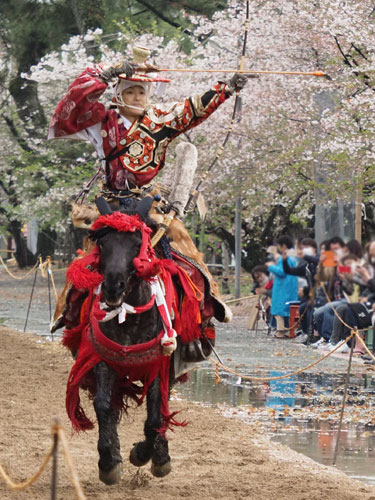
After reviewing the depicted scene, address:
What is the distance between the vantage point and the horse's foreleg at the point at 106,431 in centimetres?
638

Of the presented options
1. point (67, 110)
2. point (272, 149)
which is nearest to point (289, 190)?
point (272, 149)

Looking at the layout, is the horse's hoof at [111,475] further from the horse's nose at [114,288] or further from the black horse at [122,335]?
the horse's nose at [114,288]

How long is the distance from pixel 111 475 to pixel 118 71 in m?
2.98

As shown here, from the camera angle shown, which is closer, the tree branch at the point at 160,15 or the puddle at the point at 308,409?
the puddle at the point at 308,409

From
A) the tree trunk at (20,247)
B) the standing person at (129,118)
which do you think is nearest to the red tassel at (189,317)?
the standing person at (129,118)

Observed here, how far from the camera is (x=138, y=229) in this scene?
6.33m

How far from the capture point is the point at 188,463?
7.42 meters

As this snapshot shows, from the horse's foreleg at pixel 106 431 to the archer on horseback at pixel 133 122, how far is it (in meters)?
1.22

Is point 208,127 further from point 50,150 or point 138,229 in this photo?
point 138,229

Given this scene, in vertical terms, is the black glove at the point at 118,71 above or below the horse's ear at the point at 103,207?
above

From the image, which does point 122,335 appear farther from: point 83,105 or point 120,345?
point 83,105

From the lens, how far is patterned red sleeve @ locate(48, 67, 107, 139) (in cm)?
764

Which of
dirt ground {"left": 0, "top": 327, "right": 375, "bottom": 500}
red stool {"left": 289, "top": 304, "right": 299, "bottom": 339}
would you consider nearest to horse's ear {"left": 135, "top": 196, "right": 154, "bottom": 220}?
dirt ground {"left": 0, "top": 327, "right": 375, "bottom": 500}

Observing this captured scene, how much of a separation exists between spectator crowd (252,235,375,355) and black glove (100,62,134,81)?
3269mm
